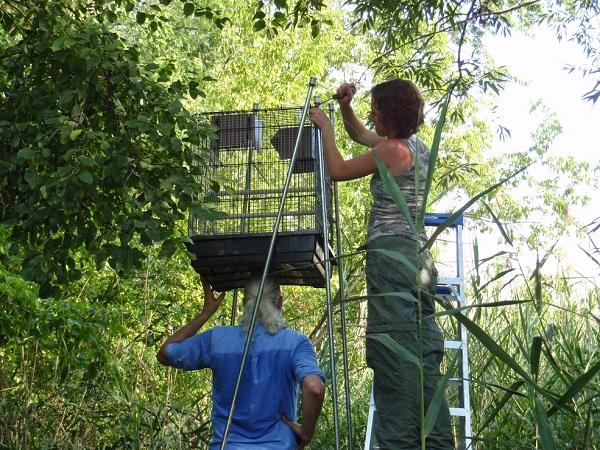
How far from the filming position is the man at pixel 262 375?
11.4ft

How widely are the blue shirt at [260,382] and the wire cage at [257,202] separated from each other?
0.25m

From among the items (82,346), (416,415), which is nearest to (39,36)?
(82,346)

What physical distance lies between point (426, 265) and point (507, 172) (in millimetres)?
18571

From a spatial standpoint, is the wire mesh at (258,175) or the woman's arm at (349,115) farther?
the wire mesh at (258,175)

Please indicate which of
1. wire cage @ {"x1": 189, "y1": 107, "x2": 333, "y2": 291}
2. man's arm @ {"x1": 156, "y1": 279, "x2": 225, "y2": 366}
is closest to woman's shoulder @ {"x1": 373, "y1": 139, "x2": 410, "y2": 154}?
wire cage @ {"x1": 189, "y1": 107, "x2": 333, "y2": 291}

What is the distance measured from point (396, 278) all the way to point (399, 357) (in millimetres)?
264

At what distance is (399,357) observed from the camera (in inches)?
129

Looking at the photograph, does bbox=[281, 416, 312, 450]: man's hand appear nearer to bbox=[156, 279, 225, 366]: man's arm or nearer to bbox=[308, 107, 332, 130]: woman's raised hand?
bbox=[156, 279, 225, 366]: man's arm

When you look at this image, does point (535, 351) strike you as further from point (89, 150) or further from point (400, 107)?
point (89, 150)

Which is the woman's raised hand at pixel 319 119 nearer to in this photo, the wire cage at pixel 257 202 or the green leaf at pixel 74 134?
the wire cage at pixel 257 202

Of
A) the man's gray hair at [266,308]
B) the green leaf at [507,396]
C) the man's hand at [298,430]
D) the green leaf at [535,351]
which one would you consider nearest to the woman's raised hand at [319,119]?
the man's gray hair at [266,308]

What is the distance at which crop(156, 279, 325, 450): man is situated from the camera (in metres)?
3.48

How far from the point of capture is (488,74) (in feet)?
19.4

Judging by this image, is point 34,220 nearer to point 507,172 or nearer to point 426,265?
point 426,265
